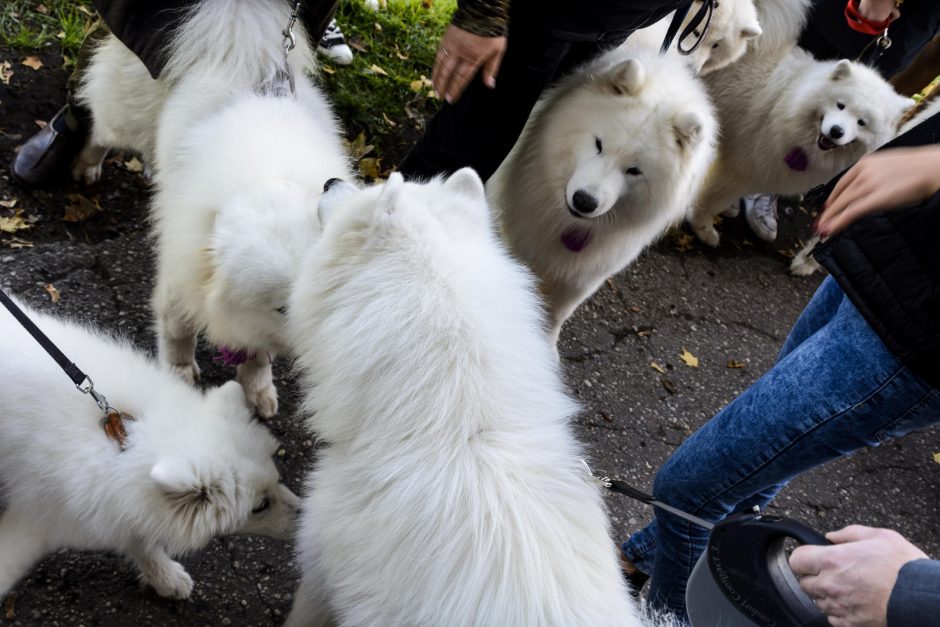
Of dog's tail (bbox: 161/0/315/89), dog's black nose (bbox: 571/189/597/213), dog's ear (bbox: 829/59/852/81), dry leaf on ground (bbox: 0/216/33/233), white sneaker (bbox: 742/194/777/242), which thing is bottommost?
dry leaf on ground (bbox: 0/216/33/233)

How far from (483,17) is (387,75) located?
2.22 m

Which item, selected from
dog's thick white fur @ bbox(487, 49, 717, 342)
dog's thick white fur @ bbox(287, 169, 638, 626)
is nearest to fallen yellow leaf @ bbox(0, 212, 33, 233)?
dog's thick white fur @ bbox(287, 169, 638, 626)

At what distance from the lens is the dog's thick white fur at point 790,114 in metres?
3.83

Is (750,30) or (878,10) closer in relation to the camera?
(750,30)

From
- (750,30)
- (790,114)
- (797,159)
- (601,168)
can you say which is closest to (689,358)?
(797,159)

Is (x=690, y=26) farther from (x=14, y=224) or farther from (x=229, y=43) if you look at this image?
(x=14, y=224)

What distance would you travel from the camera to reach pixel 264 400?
2713 mm

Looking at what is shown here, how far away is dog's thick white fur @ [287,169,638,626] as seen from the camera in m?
1.36

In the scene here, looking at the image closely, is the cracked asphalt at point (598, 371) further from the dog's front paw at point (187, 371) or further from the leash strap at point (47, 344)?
the leash strap at point (47, 344)

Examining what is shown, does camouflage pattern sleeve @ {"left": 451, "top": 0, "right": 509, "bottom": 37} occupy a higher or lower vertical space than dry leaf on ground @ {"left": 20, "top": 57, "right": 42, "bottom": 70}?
higher

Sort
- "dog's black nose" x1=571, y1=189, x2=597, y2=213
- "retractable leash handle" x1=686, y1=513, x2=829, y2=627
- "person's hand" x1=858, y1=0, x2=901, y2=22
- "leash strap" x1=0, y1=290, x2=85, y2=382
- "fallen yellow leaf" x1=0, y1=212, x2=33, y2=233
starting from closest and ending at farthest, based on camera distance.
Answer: "retractable leash handle" x1=686, y1=513, x2=829, y2=627, "leash strap" x1=0, y1=290, x2=85, y2=382, "dog's black nose" x1=571, y1=189, x2=597, y2=213, "fallen yellow leaf" x1=0, y1=212, x2=33, y2=233, "person's hand" x1=858, y1=0, x2=901, y2=22

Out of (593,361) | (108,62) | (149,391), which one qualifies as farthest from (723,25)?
(149,391)

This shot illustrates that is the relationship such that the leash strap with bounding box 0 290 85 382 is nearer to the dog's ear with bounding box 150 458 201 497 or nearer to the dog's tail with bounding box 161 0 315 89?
the dog's ear with bounding box 150 458 201 497

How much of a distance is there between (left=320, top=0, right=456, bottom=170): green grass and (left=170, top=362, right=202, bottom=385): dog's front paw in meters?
1.79
